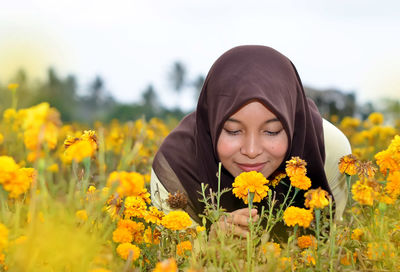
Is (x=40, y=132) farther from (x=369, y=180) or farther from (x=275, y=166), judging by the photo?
(x=275, y=166)

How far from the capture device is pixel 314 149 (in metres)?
2.23

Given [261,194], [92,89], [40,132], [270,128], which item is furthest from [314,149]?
[92,89]

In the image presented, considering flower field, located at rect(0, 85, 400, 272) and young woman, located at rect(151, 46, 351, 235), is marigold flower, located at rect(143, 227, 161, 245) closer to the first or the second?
flower field, located at rect(0, 85, 400, 272)

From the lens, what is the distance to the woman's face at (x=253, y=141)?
1835 millimetres

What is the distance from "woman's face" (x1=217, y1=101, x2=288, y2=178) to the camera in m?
1.83

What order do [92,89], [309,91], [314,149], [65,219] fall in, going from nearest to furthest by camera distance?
[65,219] → [314,149] → [309,91] → [92,89]

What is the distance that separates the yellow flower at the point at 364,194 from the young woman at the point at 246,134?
17.2 inches

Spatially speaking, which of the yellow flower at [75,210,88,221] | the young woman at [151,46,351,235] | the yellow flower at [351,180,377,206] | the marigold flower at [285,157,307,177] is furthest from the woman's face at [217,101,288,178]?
the yellow flower at [75,210,88,221]

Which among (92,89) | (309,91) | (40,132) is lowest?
(92,89)

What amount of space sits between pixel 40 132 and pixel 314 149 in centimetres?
161

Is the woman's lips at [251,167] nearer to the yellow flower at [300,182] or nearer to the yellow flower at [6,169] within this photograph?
the yellow flower at [300,182]

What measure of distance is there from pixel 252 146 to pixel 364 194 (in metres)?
0.61

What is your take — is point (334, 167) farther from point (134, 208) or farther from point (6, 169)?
point (6, 169)

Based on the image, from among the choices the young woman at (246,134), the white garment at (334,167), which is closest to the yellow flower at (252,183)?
the young woman at (246,134)
